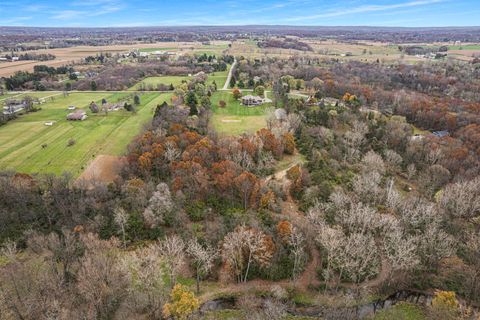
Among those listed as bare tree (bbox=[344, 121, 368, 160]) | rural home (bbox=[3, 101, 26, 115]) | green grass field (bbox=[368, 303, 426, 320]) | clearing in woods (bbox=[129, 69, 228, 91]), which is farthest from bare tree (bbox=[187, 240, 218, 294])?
clearing in woods (bbox=[129, 69, 228, 91])

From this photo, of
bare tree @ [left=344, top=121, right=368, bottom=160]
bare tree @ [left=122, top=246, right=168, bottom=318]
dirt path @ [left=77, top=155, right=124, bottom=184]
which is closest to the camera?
bare tree @ [left=122, top=246, right=168, bottom=318]

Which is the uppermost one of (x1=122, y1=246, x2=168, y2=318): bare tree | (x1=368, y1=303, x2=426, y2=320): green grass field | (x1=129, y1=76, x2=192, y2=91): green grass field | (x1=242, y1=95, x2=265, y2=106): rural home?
(x1=129, y1=76, x2=192, y2=91): green grass field

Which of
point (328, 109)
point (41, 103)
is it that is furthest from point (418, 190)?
point (41, 103)

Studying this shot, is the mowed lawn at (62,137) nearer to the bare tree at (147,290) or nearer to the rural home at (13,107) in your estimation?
the rural home at (13,107)

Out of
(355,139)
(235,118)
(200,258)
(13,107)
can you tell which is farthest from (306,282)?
(13,107)

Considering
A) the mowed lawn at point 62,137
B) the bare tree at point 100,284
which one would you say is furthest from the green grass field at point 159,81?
the bare tree at point 100,284

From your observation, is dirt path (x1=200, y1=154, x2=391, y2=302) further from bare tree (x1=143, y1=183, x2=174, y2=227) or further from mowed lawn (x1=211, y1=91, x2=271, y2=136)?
mowed lawn (x1=211, y1=91, x2=271, y2=136)

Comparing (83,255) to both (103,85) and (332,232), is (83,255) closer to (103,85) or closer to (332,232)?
(332,232)
